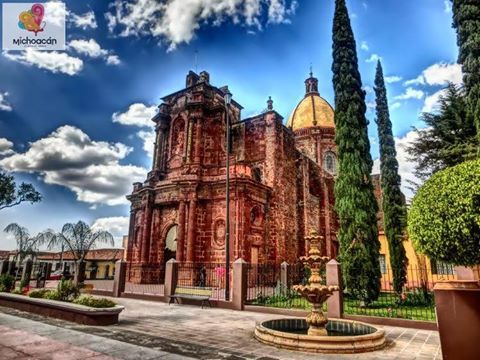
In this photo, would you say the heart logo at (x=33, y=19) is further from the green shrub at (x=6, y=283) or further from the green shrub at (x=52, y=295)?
the green shrub at (x=6, y=283)

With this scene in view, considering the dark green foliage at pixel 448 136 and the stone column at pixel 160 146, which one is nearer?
the dark green foliage at pixel 448 136

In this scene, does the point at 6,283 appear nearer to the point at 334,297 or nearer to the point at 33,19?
the point at 33,19

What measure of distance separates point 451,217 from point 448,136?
30.8 ft

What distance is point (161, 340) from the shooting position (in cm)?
654

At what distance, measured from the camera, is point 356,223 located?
12.0m

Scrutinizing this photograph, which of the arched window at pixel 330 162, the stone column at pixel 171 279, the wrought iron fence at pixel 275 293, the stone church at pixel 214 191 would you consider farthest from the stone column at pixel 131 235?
the arched window at pixel 330 162

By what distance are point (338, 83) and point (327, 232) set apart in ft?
53.7

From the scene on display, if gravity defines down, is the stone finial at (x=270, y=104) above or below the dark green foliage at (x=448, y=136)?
above

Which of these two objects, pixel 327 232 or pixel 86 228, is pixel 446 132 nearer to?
pixel 327 232

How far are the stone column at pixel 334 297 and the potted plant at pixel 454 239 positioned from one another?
4264 millimetres

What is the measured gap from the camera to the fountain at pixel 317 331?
6.05 meters

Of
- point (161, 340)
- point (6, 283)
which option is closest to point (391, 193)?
point (161, 340)

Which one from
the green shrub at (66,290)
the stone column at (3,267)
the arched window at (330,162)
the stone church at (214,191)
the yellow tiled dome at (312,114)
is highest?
the yellow tiled dome at (312,114)

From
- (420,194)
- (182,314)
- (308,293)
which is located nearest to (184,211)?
(182,314)
